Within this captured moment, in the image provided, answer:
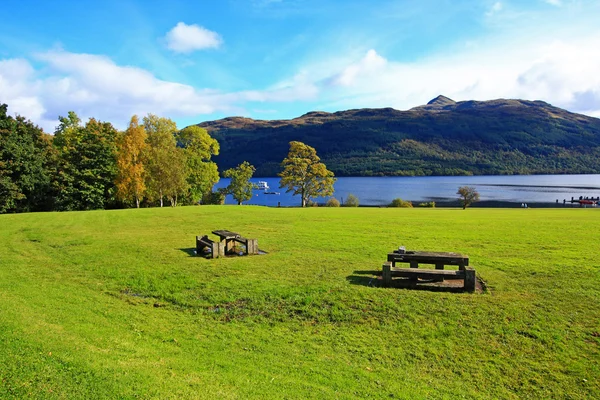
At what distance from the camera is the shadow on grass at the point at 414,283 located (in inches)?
424

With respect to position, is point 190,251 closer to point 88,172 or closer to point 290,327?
point 290,327

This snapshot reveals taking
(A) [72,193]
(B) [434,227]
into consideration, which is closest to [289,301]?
(B) [434,227]

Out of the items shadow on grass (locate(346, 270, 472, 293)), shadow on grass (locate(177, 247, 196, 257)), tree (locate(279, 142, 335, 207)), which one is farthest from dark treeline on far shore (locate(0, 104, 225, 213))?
shadow on grass (locate(346, 270, 472, 293))

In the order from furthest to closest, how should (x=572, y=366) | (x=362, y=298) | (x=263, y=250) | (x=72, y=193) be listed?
(x=72, y=193) < (x=263, y=250) < (x=362, y=298) < (x=572, y=366)

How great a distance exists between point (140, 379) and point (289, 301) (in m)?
4.74

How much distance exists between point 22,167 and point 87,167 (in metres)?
6.44

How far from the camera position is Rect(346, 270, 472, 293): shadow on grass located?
10766 millimetres

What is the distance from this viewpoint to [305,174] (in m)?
64.9

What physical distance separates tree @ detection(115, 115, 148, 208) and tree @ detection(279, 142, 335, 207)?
78.9ft

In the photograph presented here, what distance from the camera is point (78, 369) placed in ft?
19.6

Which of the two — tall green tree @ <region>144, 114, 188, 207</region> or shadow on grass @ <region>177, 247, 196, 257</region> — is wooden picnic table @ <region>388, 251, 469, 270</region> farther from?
tall green tree @ <region>144, 114, 188, 207</region>

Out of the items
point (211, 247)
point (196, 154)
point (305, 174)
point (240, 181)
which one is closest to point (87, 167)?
point (196, 154)

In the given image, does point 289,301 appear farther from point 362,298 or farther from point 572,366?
point 572,366

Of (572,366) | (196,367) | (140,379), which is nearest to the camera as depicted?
(140,379)
